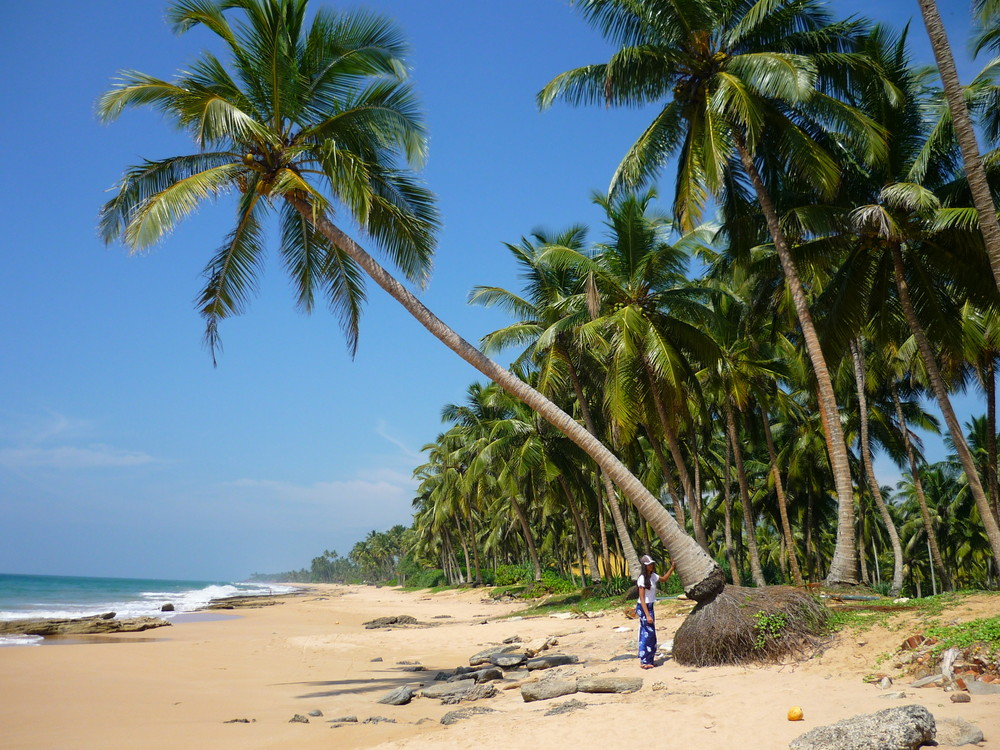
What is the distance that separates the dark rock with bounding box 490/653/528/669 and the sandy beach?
84 centimetres

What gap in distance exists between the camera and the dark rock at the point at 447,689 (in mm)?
10047

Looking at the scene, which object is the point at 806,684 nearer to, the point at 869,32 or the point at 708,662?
the point at 708,662

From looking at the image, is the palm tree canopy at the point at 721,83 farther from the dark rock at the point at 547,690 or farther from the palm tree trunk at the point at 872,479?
the dark rock at the point at 547,690

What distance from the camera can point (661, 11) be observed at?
12891 millimetres

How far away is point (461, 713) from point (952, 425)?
9.78 m

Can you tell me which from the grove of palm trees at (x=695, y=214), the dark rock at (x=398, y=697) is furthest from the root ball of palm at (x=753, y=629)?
the dark rock at (x=398, y=697)

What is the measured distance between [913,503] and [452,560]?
36.1 meters

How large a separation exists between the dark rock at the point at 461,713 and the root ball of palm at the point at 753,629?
299cm

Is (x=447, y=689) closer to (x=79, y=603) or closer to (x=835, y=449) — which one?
(x=835, y=449)

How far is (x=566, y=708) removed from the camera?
782 cm

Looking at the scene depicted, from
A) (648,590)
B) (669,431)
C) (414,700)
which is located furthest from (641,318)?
(414,700)

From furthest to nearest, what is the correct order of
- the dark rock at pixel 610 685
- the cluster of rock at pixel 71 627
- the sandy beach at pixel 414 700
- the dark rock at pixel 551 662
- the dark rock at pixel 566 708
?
the cluster of rock at pixel 71 627, the dark rock at pixel 551 662, the dark rock at pixel 610 685, the dark rock at pixel 566 708, the sandy beach at pixel 414 700

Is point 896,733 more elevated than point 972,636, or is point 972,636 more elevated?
point 972,636

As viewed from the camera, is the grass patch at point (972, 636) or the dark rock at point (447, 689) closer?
the grass patch at point (972, 636)
